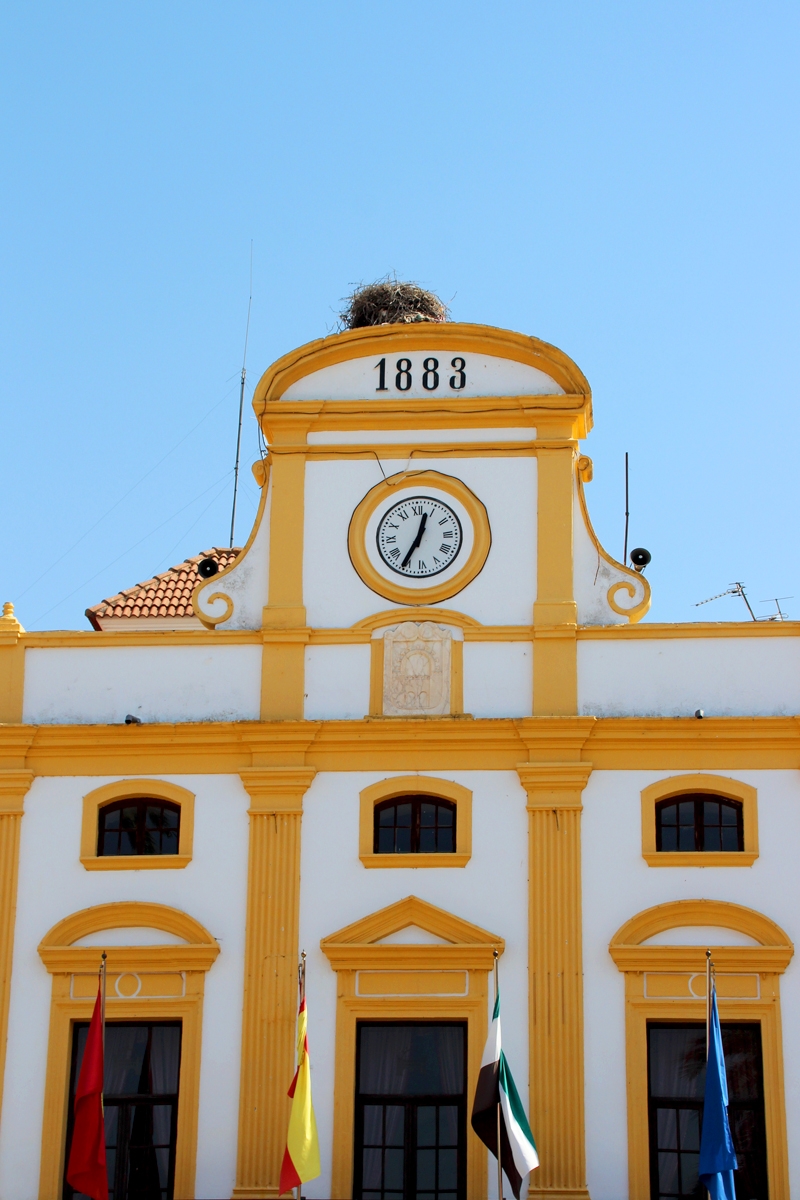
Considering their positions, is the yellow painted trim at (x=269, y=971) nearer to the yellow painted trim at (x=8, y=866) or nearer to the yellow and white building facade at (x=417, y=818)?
the yellow and white building facade at (x=417, y=818)

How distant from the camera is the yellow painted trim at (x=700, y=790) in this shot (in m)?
20.5

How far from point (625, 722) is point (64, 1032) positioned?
678 centimetres

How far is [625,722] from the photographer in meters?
20.9

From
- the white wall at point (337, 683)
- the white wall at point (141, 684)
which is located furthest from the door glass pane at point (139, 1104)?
the white wall at point (337, 683)

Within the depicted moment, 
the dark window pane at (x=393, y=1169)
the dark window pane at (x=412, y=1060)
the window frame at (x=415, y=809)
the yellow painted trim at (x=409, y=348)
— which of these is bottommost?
the dark window pane at (x=393, y=1169)

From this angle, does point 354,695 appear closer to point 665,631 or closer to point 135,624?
point 665,631

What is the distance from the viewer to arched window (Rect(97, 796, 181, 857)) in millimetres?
21266

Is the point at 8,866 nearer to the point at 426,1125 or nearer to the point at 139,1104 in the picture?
the point at 139,1104

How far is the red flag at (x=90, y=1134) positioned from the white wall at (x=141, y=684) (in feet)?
12.7

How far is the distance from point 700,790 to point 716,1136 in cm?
380

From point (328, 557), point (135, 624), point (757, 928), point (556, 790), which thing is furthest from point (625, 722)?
point (135, 624)

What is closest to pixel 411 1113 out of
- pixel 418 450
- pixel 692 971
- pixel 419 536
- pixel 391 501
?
pixel 692 971

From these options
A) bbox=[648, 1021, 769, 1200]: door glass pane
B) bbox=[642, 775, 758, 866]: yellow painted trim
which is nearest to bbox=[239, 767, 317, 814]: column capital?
bbox=[642, 775, 758, 866]: yellow painted trim

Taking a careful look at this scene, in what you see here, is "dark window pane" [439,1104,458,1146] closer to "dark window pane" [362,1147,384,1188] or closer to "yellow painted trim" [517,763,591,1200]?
"dark window pane" [362,1147,384,1188]
